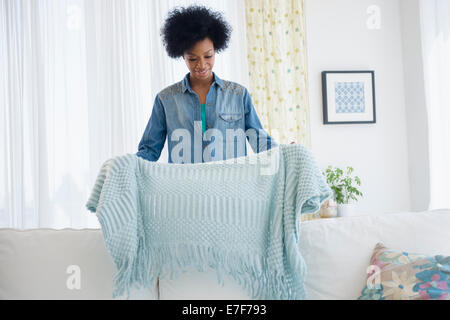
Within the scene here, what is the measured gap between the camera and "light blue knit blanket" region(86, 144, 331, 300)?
1226 mm

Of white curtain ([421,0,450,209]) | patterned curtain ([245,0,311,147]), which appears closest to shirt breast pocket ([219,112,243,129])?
patterned curtain ([245,0,311,147])

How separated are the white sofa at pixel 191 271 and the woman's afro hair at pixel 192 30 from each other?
3.75ft

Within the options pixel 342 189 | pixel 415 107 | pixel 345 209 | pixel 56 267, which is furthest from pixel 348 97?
pixel 56 267

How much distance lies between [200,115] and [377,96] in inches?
87.0

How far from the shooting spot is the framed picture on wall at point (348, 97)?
3.57m

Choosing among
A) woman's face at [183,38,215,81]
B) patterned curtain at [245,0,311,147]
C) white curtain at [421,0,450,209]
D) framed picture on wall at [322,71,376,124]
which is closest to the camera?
woman's face at [183,38,215,81]

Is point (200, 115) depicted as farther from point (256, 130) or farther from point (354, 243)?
point (354, 243)

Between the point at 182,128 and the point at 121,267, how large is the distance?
96 cm

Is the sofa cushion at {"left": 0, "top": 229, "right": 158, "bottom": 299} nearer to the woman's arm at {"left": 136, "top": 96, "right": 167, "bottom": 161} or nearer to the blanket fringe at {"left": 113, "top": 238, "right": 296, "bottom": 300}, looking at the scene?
the blanket fringe at {"left": 113, "top": 238, "right": 296, "bottom": 300}

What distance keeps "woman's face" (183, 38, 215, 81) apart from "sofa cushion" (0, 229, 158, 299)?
3.30 feet

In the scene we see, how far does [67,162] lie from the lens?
328 centimetres

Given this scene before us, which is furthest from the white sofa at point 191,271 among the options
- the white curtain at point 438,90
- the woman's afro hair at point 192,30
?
the white curtain at point 438,90

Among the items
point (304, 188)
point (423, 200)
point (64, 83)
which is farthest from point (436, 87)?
point (64, 83)

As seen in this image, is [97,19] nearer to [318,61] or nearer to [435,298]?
[318,61]
